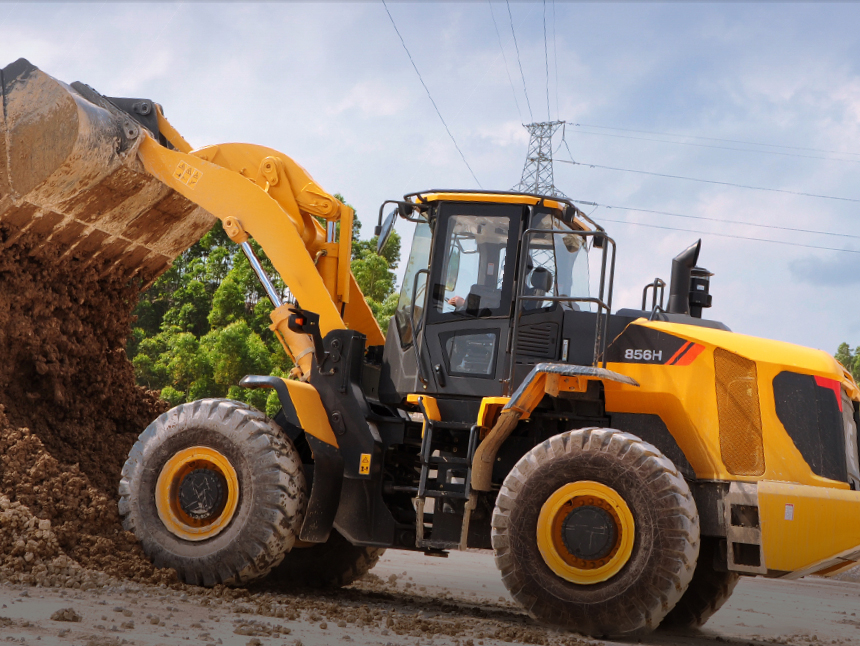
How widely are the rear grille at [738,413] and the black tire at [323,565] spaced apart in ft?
12.2

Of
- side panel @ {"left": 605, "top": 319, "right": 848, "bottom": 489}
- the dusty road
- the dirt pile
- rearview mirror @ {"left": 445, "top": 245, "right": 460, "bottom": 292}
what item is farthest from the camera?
rearview mirror @ {"left": 445, "top": 245, "right": 460, "bottom": 292}

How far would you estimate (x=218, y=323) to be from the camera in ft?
80.7

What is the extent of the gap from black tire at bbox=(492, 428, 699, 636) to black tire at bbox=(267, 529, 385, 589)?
258 centimetres

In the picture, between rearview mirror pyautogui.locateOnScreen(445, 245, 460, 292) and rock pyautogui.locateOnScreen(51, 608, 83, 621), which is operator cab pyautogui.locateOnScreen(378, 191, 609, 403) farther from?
rock pyautogui.locateOnScreen(51, 608, 83, 621)

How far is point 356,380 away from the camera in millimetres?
7895

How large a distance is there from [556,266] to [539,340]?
692mm

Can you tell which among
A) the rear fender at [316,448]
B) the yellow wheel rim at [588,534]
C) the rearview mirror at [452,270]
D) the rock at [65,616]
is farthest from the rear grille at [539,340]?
the rock at [65,616]

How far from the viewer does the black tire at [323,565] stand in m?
8.61

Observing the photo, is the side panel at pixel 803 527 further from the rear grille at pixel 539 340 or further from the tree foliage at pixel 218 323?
the tree foliage at pixel 218 323

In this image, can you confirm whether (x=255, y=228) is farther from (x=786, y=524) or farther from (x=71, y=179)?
(x=786, y=524)

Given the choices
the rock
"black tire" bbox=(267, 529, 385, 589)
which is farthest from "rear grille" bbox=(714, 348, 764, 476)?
the rock

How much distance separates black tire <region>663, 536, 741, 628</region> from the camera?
7969mm

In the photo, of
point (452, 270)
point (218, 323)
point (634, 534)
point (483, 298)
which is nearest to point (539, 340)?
point (483, 298)

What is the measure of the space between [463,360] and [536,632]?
2.27 m
